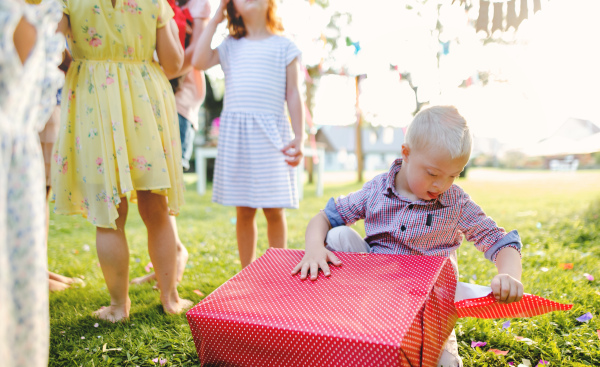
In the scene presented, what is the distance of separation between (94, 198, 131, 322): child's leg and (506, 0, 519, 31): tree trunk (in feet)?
6.43

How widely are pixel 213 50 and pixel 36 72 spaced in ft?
5.04

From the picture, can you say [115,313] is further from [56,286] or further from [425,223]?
[425,223]

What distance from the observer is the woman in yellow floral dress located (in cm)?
157

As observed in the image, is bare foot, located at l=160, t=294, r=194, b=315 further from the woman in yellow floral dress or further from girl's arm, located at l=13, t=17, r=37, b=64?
girl's arm, located at l=13, t=17, r=37, b=64

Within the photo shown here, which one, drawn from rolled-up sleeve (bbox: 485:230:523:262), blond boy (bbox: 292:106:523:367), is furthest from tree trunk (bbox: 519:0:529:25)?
rolled-up sleeve (bbox: 485:230:523:262)

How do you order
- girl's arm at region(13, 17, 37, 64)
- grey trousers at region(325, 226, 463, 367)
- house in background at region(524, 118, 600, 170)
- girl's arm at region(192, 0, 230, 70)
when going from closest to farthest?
girl's arm at region(13, 17, 37, 64) < grey trousers at region(325, 226, 463, 367) < girl's arm at region(192, 0, 230, 70) < house in background at region(524, 118, 600, 170)

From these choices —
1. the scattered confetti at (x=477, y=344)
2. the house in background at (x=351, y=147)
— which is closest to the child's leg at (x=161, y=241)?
the scattered confetti at (x=477, y=344)

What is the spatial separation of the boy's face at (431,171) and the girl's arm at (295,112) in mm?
738

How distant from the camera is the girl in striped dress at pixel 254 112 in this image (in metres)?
2.09

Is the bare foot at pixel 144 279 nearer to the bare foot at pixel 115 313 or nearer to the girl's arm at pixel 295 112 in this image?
the bare foot at pixel 115 313

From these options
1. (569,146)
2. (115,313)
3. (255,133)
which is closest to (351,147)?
(569,146)

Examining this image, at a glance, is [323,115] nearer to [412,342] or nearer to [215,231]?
[215,231]

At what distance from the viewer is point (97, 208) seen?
160cm

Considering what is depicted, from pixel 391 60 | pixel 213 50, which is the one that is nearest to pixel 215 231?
pixel 213 50
